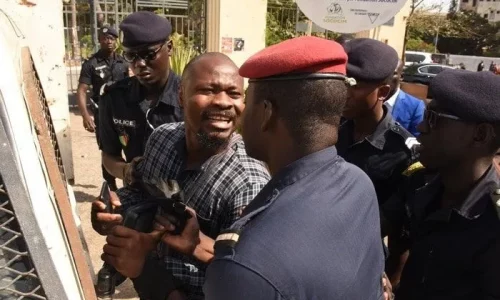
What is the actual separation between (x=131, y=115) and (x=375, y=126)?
150 centimetres

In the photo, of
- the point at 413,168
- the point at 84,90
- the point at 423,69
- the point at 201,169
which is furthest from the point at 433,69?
the point at 201,169

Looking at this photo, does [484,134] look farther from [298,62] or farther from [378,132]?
[298,62]

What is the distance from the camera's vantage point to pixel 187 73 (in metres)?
2.12

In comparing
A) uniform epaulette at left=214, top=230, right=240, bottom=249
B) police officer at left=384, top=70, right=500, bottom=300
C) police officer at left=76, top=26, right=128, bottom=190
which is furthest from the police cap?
police officer at left=76, top=26, right=128, bottom=190

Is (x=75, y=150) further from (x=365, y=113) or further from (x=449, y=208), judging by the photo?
(x=449, y=208)

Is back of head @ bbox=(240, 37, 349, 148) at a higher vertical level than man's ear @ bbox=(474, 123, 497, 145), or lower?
higher

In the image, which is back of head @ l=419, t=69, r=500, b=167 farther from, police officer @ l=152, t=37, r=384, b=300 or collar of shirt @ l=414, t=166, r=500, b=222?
police officer @ l=152, t=37, r=384, b=300

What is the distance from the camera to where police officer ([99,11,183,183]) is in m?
2.96

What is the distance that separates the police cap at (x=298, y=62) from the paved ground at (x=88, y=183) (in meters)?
3.04

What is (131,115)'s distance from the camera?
3.06 m

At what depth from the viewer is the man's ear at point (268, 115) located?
1.28 metres

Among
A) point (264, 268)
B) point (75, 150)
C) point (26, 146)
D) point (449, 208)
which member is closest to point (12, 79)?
point (26, 146)

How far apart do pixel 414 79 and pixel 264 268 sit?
48.6 feet

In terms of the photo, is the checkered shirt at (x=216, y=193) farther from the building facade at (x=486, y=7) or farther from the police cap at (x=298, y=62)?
the building facade at (x=486, y=7)
